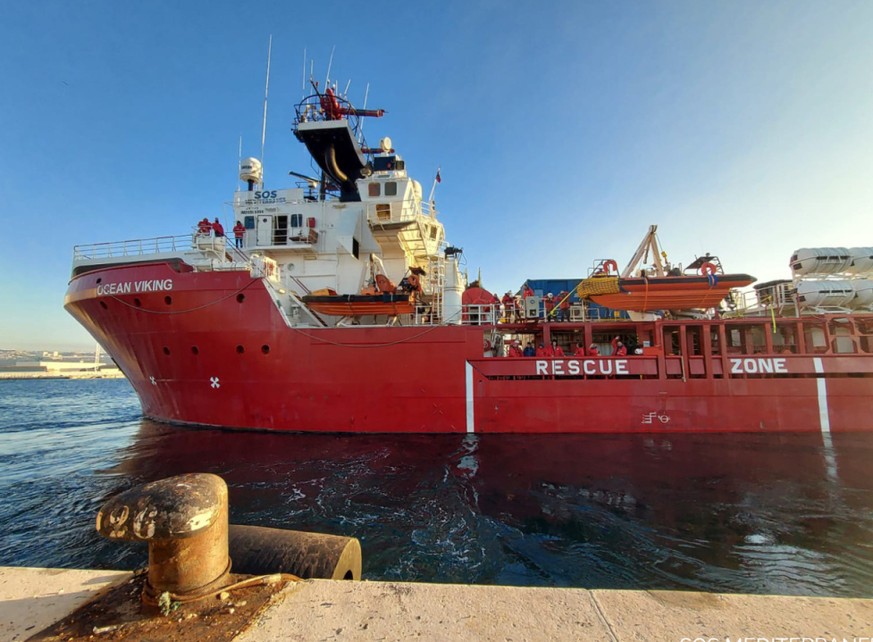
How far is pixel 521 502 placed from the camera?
655 cm

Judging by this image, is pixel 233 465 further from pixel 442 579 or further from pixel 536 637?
pixel 536 637

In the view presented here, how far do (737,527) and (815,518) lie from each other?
4.82ft

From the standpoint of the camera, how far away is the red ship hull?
1141cm

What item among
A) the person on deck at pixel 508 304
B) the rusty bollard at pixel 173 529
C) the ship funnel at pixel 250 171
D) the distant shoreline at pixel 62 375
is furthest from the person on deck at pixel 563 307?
the distant shoreline at pixel 62 375

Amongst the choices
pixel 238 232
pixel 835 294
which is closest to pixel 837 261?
pixel 835 294

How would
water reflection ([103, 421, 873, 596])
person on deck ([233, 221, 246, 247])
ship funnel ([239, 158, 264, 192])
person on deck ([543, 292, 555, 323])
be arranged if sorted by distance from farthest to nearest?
ship funnel ([239, 158, 264, 192]), person on deck ([233, 221, 246, 247]), person on deck ([543, 292, 555, 323]), water reflection ([103, 421, 873, 596])

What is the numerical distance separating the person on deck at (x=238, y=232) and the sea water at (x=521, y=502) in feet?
23.5

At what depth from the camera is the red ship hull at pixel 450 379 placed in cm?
1141

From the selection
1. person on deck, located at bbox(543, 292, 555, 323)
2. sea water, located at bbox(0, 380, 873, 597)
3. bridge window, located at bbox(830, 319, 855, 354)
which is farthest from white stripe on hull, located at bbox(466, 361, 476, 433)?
bridge window, located at bbox(830, 319, 855, 354)

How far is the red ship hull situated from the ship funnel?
221 inches

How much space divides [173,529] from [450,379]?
9648 millimetres

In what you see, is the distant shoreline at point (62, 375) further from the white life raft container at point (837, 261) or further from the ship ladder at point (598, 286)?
the white life raft container at point (837, 261)

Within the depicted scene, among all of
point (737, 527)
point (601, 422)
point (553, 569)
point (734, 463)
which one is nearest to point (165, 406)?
point (553, 569)

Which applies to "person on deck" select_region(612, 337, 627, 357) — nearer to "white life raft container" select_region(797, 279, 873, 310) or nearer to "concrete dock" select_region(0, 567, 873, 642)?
"white life raft container" select_region(797, 279, 873, 310)
